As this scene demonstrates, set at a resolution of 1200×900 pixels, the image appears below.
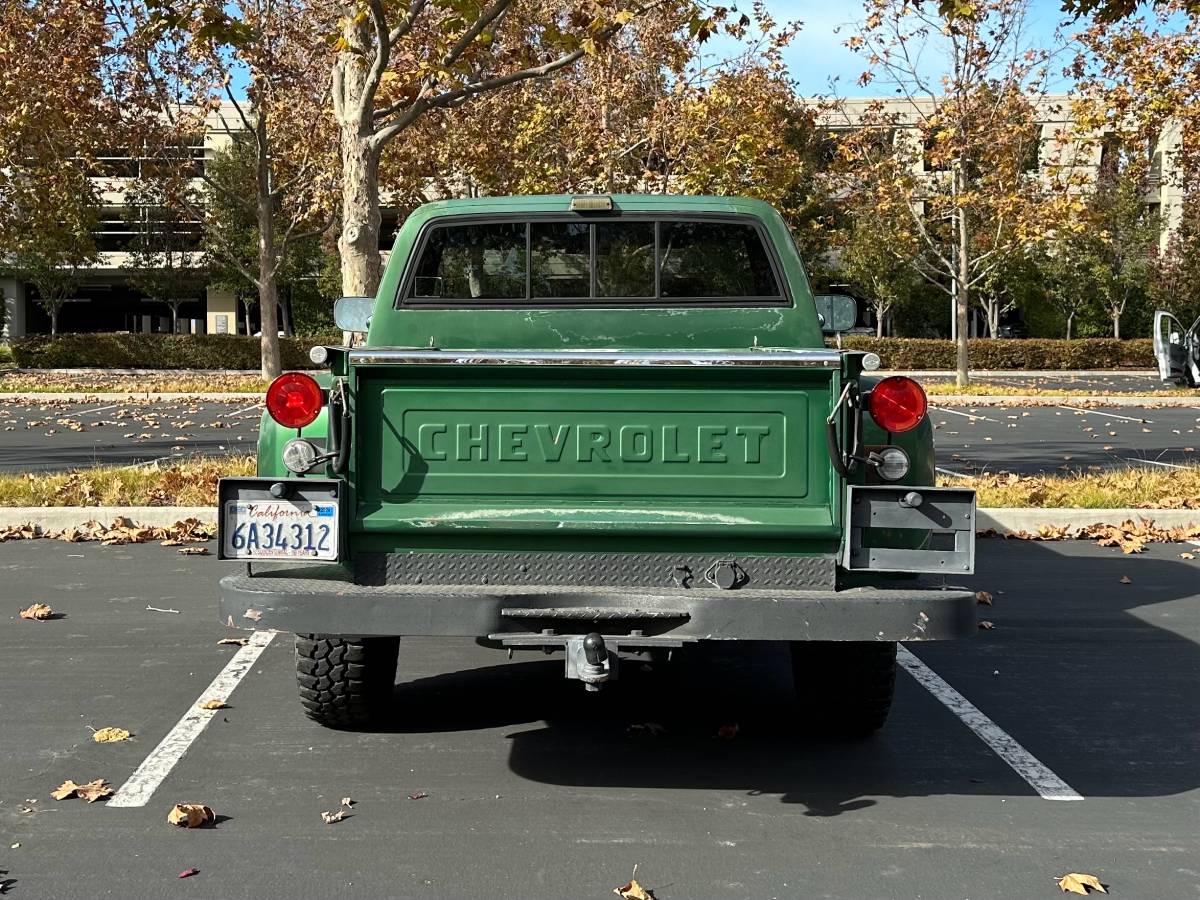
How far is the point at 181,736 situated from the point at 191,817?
1.03 m

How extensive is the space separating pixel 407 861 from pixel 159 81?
27759 millimetres

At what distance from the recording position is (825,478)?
468 centimetres

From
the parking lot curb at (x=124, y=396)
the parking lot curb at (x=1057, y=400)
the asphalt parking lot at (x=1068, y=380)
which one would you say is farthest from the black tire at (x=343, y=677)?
the asphalt parking lot at (x=1068, y=380)

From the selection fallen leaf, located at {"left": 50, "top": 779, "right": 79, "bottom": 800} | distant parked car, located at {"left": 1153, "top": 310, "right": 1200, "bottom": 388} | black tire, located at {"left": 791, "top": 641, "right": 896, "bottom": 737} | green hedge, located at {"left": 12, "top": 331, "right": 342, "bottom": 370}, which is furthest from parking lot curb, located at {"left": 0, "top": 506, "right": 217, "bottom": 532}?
green hedge, located at {"left": 12, "top": 331, "right": 342, "bottom": 370}

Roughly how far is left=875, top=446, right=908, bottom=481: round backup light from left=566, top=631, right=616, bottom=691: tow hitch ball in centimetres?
109

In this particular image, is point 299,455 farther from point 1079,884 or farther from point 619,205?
point 1079,884

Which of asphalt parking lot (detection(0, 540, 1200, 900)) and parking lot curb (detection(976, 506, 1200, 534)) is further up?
parking lot curb (detection(976, 506, 1200, 534))

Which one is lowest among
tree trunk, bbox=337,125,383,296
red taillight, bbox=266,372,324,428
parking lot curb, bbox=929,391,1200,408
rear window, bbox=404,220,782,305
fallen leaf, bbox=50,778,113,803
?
fallen leaf, bbox=50,778,113,803

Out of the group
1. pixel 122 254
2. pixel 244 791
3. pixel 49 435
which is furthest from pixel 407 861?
pixel 122 254

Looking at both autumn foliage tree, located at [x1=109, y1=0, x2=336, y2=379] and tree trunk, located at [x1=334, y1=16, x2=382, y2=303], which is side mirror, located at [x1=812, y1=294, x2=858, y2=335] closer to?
tree trunk, located at [x1=334, y1=16, x2=382, y2=303]

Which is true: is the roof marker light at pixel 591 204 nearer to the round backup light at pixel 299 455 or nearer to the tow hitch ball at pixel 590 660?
the round backup light at pixel 299 455

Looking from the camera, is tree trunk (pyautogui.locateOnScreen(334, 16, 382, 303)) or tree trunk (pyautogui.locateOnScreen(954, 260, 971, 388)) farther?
tree trunk (pyautogui.locateOnScreen(954, 260, 971, 388))

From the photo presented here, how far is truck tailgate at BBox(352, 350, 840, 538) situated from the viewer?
4.63 meters

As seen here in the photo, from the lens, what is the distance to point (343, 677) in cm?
529
